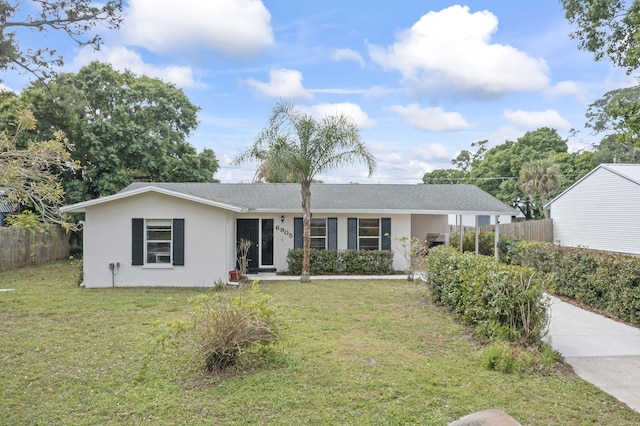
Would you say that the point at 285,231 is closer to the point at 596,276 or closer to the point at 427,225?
the point at 427,225

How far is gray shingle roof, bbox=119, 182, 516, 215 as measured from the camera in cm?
1499

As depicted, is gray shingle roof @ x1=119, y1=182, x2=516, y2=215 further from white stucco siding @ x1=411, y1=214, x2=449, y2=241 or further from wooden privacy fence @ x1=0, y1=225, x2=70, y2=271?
wooden privacy fence @ x1=0, y1=225, x2=70, y2=271

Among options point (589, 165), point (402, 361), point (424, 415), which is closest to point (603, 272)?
point (402, 361)

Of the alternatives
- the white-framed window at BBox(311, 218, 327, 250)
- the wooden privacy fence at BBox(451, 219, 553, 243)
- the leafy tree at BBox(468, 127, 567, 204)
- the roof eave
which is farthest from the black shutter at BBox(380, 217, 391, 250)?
the leafy tree at BBox(468, 127, 567, 204)

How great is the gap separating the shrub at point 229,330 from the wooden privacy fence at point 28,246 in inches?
510

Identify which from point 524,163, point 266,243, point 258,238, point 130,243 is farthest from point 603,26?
point 524,163

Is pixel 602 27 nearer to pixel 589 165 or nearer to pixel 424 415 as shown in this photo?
pixel 424 415

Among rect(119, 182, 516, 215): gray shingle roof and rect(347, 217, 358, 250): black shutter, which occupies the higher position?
rect(119, 182, 516, 215): gray shingle roof

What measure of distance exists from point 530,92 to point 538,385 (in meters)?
13.4

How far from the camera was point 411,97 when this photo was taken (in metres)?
15.8

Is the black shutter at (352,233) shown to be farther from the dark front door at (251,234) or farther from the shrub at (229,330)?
the shrub at (229,330)

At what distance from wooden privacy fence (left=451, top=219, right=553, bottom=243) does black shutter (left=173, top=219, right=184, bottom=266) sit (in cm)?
1368

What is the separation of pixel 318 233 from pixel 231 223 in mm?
3364

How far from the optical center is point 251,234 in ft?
50.4
